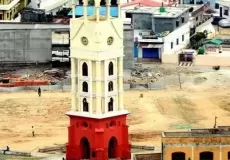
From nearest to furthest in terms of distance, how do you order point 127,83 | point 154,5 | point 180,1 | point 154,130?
point 154,130 < point 127,83 < point 154,5 < point 180,1

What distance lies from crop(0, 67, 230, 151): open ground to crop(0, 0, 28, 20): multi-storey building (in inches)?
894

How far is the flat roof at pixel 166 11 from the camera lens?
115375 mm

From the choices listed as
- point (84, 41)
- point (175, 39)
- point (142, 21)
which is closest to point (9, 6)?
point (142, 21)

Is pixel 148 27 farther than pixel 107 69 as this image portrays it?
Yes

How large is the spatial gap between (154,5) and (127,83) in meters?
22.6

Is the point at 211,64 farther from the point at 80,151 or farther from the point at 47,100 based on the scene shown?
the point at 80,151

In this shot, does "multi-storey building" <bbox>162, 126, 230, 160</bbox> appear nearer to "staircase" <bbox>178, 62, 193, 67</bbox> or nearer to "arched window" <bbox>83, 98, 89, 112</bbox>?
"arched window" <bbox>83, 98, 89, 112</bbox>

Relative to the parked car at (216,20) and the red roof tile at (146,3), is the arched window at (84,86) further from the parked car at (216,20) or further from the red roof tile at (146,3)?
the parked car at (216,20)

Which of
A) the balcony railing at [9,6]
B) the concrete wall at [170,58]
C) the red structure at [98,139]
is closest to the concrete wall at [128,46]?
the concrete wall at [170,58]

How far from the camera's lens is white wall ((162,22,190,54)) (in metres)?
113

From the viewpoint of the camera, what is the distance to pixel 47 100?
96.2 metres

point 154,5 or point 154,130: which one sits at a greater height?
point 154,5

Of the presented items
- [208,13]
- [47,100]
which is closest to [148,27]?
[208,13]

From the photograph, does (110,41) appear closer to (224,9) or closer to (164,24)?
(164,24)
